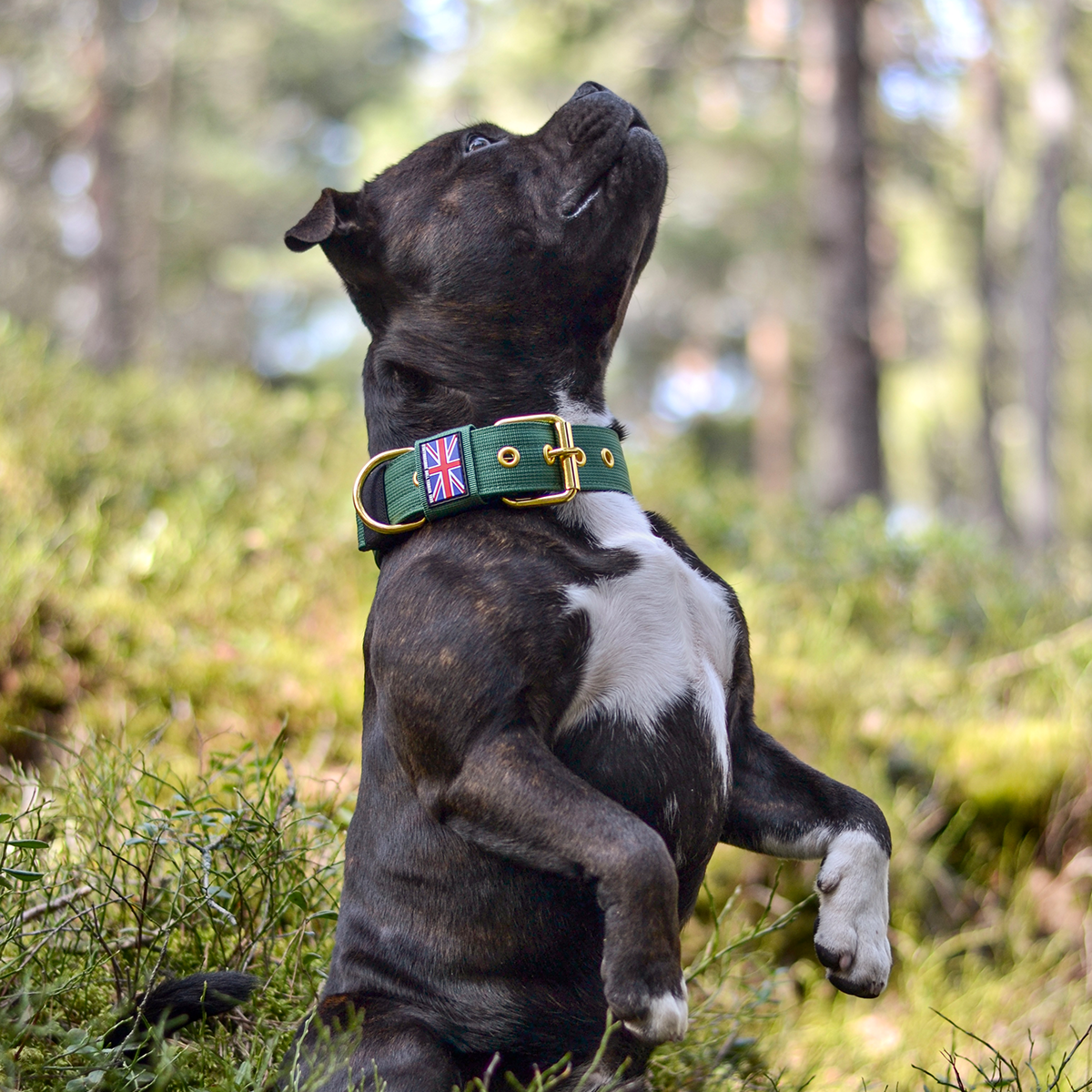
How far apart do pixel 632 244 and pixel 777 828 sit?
50.2 inches

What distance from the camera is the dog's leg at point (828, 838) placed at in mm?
2033

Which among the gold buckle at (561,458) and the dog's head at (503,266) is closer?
the gold buckle at (561,458)

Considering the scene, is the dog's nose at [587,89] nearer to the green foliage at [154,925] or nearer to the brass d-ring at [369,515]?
the brass d-ring at [369,515]

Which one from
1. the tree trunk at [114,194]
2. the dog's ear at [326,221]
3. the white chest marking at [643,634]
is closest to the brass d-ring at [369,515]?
the white chest marking at [643,634]

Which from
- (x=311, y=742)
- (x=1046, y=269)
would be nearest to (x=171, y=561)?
(x=311, y=742)

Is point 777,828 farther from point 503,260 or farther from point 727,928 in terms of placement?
point 727,928

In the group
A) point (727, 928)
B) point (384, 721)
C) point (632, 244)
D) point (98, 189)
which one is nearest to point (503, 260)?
point (632, 244)

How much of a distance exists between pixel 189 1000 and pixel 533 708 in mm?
922

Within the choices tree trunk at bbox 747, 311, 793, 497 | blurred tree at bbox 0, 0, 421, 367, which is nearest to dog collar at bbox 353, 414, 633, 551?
blurred tree at bbox 0, 0, 421, 367

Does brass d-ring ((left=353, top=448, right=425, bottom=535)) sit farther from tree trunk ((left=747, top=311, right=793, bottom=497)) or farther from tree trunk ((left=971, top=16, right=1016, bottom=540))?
tree trunk ((left=747, top=311, right=793, bottom=497))

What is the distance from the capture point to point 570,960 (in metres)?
1.97

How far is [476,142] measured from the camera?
98.2 inches

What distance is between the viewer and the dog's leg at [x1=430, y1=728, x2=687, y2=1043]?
1.72 metres

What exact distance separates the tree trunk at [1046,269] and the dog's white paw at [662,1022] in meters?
12.3
